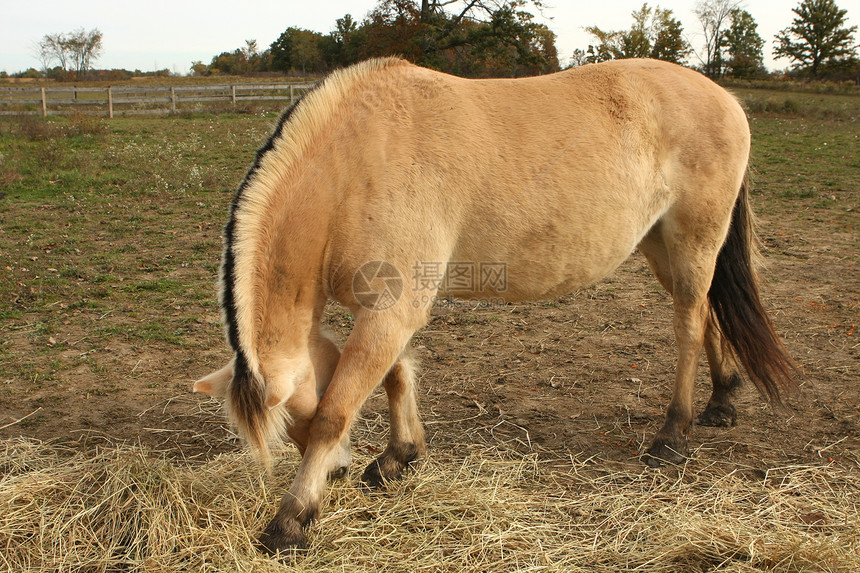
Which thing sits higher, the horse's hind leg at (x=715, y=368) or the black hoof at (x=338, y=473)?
the horse's hind leg at (x=715, y=368)

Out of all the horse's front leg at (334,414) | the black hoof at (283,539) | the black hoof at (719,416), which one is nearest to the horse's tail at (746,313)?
the black hoof at (719,416)

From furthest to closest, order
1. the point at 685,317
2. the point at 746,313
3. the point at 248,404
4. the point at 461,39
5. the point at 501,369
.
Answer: the point at 461,39 < the point at 501,369 < the point at 746,313 < the point at 685,317 < the point at 248,404

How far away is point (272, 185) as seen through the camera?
9.36ft

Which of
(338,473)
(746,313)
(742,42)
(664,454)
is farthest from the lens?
(742,42)

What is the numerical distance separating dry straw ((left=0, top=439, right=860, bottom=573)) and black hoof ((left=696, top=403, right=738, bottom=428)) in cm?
59

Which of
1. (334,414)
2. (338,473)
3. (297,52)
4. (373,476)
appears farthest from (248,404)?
(297,52)

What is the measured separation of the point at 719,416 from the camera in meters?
4.09

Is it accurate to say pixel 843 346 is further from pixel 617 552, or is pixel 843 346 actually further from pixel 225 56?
pixel 225 56

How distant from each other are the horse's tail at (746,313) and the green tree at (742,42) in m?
39.8

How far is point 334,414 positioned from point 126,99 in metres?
25.8

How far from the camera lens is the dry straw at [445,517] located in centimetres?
268

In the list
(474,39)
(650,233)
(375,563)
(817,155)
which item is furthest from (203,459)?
(474,39)

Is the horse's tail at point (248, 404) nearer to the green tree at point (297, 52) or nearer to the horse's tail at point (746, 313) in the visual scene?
the horse's tail at point (746, 313)

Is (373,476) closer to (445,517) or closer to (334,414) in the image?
(445,517)
